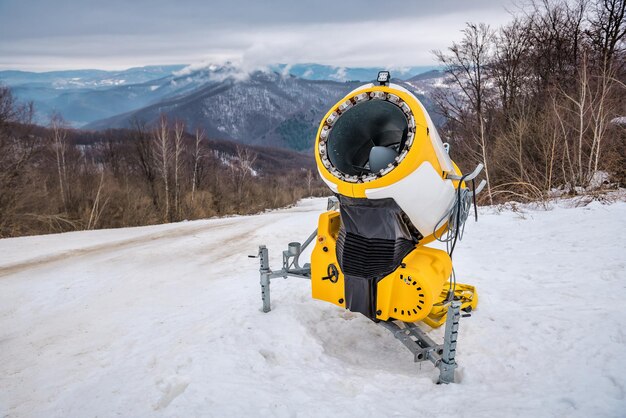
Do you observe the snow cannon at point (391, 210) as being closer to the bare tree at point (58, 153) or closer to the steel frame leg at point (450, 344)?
the steel frame leg at point (450, 344)

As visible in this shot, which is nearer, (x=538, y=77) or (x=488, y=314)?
(x=488, y=314)

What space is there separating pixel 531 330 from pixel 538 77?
2144 centimetres

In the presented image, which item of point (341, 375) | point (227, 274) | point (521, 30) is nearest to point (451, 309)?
point (341, 375)

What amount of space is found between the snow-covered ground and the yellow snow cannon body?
27.3 inches

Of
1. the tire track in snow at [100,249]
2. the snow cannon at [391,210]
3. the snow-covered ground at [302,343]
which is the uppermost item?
the snow cannon at [391,210]

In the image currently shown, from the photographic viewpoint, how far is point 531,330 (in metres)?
4.08

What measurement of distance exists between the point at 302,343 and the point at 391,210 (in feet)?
5.61

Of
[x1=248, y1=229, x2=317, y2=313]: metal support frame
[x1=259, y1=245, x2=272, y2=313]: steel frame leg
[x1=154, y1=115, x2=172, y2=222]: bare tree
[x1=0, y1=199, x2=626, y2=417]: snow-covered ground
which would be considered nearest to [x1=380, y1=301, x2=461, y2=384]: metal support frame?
[x1=0, y1=199, x2=626, y2=417]: snow-covered ground

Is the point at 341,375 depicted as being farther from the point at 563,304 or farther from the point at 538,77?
the point at 538,77

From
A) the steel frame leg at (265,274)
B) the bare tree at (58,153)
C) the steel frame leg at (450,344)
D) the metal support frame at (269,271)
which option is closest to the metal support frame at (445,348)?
the steel frame leg at (450,344)

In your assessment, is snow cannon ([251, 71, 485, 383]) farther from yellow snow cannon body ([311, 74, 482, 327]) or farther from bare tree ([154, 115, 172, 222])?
bare tree ([154, 115, 172, 222])

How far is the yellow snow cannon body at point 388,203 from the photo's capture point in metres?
3.32

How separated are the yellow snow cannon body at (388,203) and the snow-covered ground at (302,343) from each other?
27.3 inches

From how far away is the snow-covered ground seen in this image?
3020 millimetres
